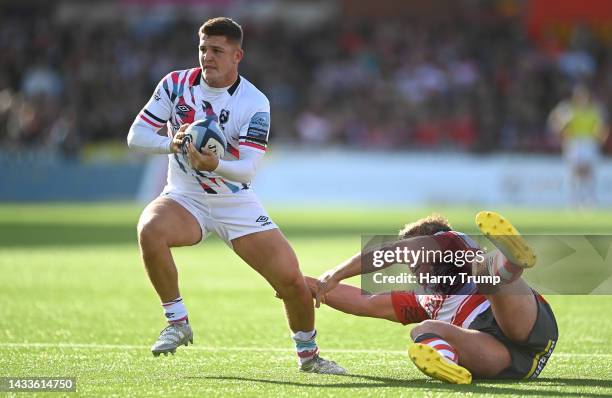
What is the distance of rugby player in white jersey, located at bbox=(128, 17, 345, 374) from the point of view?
7.42 meters

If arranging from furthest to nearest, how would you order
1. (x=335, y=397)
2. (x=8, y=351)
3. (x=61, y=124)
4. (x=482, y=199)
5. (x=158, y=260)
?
(x=61, y=124)
(x=482, y=199)
(x=8, y=351)
(x=158, y=260)
(x=335, y=397)

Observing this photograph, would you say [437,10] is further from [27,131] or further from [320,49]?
[27,131]

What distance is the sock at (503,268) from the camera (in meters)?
6.80

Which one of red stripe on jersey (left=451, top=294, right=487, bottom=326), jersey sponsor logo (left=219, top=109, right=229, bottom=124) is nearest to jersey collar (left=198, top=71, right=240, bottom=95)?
jersey sponsor logo (left=219, top=109, right=229, bottom=124)

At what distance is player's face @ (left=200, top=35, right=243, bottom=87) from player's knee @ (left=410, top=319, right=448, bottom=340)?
2.04 meters

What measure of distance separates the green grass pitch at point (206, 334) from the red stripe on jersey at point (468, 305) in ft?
1.44

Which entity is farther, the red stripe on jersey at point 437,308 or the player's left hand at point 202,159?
the red stripe on jersey at point 437,308

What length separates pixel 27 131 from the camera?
28.2 meters

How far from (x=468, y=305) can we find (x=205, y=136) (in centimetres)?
192

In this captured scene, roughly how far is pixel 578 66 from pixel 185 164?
23.6 metres

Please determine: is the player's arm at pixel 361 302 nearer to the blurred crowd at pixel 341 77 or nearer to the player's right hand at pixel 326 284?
the player's right hand at pixel 326 284

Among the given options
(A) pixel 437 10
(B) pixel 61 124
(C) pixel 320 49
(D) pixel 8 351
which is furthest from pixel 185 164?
(A) pixel 437 10

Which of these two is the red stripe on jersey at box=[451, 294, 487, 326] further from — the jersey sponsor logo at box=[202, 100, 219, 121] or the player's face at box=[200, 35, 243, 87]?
the player's face at box=[200, 35, 243, 87]

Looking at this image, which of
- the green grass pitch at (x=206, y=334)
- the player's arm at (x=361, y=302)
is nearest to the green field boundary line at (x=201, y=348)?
the green grass pitch at (x=206, y=334)
